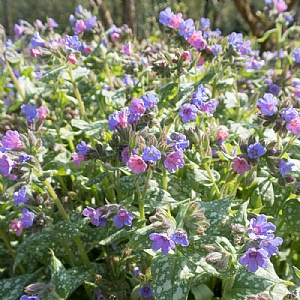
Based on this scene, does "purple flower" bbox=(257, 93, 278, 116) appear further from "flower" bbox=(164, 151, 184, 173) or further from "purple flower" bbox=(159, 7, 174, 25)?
"purple flower" bbox=(159, 7, 174, 25)

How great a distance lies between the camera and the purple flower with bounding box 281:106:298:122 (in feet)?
5.34

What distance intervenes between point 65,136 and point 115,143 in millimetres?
744

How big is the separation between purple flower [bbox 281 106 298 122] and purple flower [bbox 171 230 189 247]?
65cm

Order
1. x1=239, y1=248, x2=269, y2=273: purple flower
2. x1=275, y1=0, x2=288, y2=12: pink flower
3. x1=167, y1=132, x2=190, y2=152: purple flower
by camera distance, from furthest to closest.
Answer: x1=275, y1=0, x2=288, y2=12: pink flower
x1=167, y1=132, x2=190, y2=152: purple flower
x1=239, y1=248, x2=269, y2=273: purple flower

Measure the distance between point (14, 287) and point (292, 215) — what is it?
1405 mm

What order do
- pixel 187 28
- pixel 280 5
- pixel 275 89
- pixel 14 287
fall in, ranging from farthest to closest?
pixel 280 5, pixel 275 89, pixel 187 28, pixel 14 287

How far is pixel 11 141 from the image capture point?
5.62ft

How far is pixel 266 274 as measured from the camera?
62.2 inches

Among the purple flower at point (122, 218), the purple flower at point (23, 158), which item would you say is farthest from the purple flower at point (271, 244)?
the purple flower at point (23, 158)

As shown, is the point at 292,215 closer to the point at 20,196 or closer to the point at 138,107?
the point at 138,107

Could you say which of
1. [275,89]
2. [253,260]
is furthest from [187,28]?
[253,260]

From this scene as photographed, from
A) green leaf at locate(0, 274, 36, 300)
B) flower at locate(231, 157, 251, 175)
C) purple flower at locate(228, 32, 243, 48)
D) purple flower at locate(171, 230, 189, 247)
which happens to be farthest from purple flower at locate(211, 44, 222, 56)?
green leaf at locate(0, 274, 36, 300)

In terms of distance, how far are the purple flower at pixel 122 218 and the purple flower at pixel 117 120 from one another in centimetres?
36

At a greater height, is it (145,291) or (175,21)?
(175,21)
